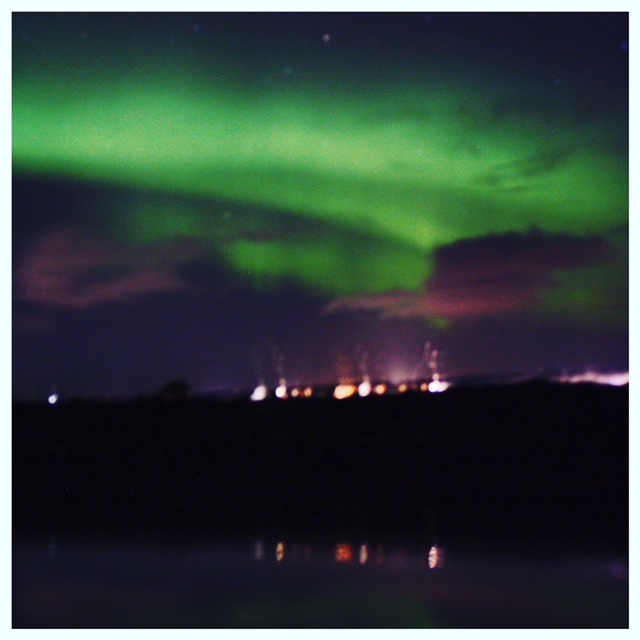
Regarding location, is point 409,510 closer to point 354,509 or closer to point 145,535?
point 354,509

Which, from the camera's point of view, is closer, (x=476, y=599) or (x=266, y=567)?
(x=476, y=599)

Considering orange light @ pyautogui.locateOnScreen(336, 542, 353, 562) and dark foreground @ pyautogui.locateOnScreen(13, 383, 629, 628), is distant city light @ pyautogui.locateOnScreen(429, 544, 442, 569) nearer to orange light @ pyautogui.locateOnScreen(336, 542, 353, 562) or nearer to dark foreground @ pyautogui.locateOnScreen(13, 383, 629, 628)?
dark foreground @ pyautogui.locateOnScreen(13, 383, 629, 628)

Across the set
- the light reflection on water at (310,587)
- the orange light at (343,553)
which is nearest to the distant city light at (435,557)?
the light reflection on water at (310,587)

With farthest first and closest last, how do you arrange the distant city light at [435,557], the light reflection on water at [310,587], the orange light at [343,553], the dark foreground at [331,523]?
the orange light at [343,553] < the distant city light at [435,557] < the dark foreground at [331,523] < the light reflection on water at [310,587]

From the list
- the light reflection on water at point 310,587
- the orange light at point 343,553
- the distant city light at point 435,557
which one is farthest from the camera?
the orange light at point 343,553

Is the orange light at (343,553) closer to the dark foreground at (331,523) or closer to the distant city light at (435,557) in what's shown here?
the dark foreground at (331,523)

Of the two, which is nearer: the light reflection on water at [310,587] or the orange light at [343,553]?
the light reflection on water at [310,587]
